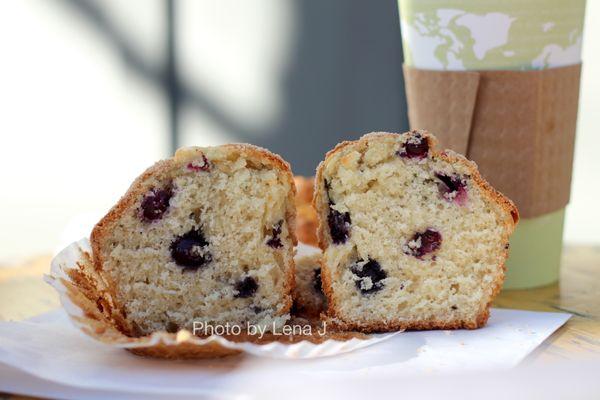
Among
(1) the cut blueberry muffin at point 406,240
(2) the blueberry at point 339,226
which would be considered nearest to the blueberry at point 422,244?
(1) the cut blueberry muffin at point 406,240

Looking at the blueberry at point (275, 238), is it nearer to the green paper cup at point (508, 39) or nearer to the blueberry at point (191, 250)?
the blueberry at point (191, 250)

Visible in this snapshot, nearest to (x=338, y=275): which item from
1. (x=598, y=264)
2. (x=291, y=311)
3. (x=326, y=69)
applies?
(x=291, y=311)

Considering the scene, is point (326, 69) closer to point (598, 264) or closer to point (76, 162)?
point (76, 162)

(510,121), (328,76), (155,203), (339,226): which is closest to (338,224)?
(339,226)

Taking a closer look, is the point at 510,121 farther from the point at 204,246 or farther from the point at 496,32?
the point at 204,246

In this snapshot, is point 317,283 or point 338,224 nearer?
point 338,224
